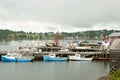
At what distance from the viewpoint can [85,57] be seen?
8562cm

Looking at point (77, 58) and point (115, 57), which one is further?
point (77, 58)

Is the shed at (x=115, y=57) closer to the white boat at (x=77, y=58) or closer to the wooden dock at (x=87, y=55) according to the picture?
the white boat at (x=77, y=58)

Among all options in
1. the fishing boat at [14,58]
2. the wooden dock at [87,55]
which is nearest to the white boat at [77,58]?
the wooden dock at [87,55]

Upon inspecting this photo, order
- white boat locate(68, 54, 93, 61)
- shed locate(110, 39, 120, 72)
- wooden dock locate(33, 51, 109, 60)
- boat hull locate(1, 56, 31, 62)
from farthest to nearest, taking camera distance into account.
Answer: wooden dock locate(33, 51, 109, 60) < white boat locate(68, 54, 93, 61) < boat hull locate(1, 56, 31, 62) < shed locate(110, 39, 120, 72)

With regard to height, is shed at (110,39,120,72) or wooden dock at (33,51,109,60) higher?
shed at (110,39,120,72)

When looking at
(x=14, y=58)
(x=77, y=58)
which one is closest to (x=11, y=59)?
(x=14, y=58)

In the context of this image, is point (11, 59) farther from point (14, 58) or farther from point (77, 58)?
point (77, 58)

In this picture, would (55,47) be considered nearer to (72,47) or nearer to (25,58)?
(72,47)

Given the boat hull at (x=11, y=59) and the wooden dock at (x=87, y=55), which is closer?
the boat hull at (x=11, y=59)

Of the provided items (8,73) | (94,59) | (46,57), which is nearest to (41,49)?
(46,57)

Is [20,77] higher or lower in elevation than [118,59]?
lower

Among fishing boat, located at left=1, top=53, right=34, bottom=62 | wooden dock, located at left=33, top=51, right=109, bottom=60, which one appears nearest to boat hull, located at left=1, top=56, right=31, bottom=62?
fishing boat, located at left=1, top=53, right=34, bottom=62

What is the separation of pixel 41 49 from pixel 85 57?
53.9 ft

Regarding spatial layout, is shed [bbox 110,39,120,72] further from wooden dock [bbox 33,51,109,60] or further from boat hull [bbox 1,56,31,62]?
boat hull [bbox 1,56,31,62]
